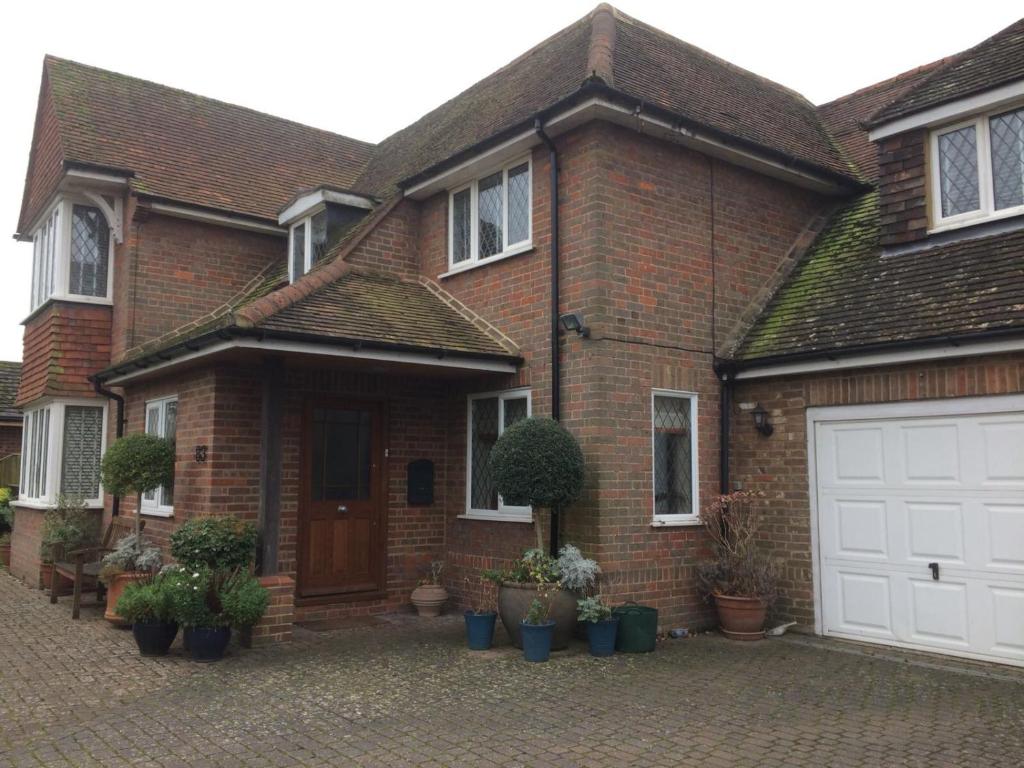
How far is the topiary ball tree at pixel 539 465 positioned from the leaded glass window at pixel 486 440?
1320 millimetres

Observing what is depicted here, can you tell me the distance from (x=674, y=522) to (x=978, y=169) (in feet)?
15.8

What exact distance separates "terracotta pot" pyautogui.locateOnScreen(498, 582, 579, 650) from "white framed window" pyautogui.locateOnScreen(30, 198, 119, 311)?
8.23 meters

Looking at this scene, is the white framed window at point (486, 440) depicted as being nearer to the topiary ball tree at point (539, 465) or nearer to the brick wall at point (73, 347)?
the topiary ball tree at point (539, 465)

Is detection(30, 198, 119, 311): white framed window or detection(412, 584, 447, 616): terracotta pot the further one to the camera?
detection(30, 198, 119, 311): white framed window

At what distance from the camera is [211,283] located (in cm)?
1244

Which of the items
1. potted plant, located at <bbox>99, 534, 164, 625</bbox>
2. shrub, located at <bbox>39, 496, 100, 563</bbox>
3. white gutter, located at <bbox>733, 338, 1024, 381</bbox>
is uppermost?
white gutter, located at <bbox>733, 338, 1024, 381</bbox>

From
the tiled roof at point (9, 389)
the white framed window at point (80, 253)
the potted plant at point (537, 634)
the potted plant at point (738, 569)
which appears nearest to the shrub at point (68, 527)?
the white framed window at point (80, 253)

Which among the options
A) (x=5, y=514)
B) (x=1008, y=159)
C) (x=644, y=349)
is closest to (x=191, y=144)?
(x=644, y=349)

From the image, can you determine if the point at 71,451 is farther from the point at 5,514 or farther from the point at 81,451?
the point at 5,514

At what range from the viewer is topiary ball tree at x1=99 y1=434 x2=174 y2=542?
944cm

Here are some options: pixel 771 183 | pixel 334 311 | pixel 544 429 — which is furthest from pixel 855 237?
pixel 334 311

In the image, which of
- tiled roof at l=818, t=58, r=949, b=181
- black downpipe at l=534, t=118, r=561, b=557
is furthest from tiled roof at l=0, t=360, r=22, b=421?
tiled roof at l=818, t=58, r=949, b=181

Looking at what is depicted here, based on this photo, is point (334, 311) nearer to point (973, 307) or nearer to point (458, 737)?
point (458, 737)

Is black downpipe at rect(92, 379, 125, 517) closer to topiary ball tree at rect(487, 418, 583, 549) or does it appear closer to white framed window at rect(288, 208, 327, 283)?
white framed window at rect(288, 208, 327, 283)
